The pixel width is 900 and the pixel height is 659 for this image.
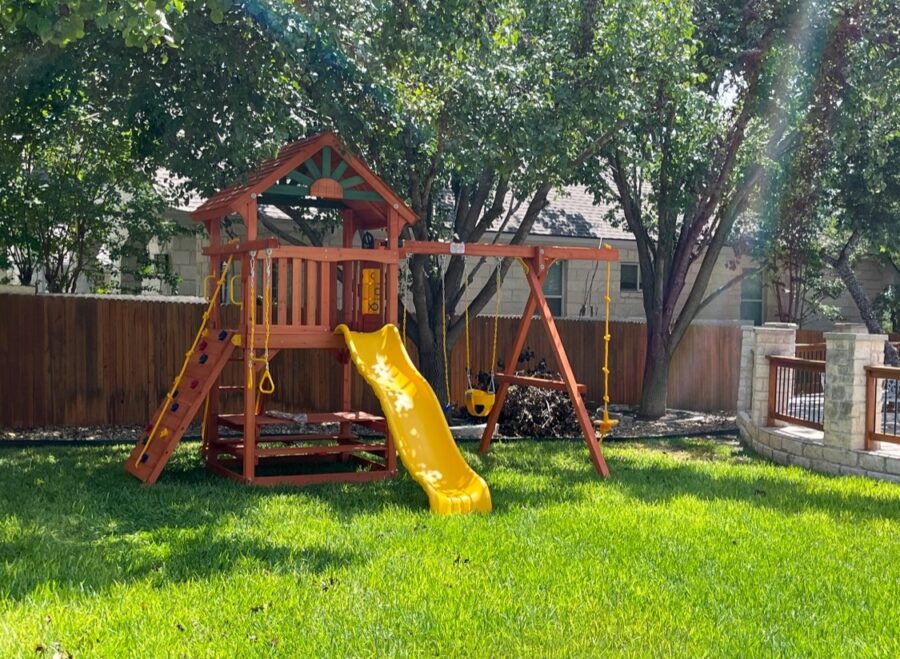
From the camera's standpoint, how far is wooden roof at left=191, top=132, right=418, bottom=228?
363 inches

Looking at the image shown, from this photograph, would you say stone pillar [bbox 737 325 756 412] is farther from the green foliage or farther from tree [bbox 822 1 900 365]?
the green foliage

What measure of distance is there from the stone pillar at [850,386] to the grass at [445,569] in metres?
0.78

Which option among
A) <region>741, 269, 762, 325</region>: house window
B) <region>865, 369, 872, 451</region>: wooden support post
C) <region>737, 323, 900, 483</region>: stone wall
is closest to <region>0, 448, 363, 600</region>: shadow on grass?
<region>737, 323, 900, 483</region>: stone wall

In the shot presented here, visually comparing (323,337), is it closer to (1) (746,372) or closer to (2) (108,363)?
(2) (108,363)

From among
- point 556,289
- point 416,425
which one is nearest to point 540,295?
point 416,425

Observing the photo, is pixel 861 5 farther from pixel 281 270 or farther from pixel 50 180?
pixel 50 180

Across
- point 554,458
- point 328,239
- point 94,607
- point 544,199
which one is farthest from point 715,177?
point 94,607

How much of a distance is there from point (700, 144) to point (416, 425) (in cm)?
731

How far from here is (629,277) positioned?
67.7 ft

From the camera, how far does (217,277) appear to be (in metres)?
10.0

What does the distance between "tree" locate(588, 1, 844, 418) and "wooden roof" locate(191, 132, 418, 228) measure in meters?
3.77

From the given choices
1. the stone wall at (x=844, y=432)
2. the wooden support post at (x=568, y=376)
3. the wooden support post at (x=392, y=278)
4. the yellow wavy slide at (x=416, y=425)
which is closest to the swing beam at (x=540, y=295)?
the wooden support post at (x=568, y=376)

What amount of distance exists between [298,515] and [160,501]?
1269 millimetres

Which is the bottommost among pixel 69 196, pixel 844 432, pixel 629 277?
pixel 844 432
